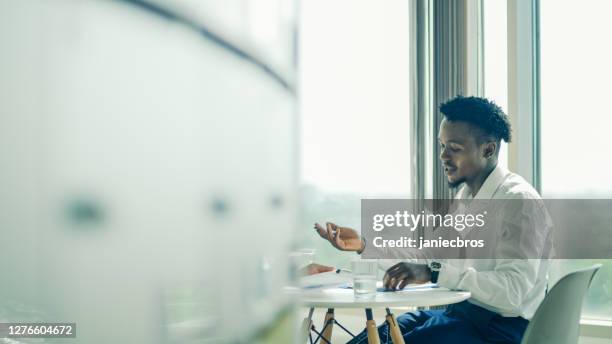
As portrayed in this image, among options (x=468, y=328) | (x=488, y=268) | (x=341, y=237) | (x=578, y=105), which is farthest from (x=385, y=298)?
(x=578, y=105)

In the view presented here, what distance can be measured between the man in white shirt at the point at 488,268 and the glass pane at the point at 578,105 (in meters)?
1.18

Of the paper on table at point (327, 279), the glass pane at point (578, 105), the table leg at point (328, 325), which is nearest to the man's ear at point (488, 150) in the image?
the paper on table at point (327, 279)

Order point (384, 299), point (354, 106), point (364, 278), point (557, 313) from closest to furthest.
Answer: point (557, 313) < point (384, 299) < point (364, 278) < point (354, 106)

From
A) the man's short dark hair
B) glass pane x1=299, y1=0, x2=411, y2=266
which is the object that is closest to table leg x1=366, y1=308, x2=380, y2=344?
the man's short dark hair

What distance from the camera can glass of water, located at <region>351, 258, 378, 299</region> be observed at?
1.88 meters

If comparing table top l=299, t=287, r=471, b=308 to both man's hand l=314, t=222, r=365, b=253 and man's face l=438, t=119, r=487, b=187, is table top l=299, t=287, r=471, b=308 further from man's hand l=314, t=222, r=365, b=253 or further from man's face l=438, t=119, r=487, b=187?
man's face l=438, t=119, r=487, b=187

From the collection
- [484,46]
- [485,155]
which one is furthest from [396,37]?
[485,155]

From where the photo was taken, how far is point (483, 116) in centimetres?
232

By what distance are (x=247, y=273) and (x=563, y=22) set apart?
3581 mm

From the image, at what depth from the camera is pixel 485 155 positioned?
233 cm

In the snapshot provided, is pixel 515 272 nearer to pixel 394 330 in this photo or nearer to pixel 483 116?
pixel 394 330

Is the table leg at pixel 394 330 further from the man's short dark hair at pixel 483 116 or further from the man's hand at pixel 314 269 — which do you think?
the man's short dark hair at pixel 483 116

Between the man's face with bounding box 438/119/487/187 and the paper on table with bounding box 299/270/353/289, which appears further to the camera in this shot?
the man's face with bounding box 438/119/487/187

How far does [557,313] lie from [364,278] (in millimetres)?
534
